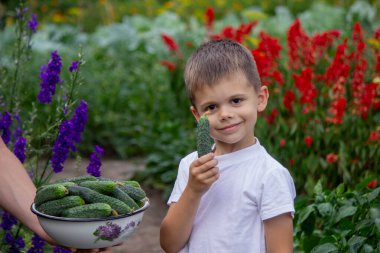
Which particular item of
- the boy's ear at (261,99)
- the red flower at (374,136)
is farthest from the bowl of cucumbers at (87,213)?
the red flower at (374,136)

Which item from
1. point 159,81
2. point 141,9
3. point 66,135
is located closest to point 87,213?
point 66,135

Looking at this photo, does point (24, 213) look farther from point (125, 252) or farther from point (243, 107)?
point (125, 252)

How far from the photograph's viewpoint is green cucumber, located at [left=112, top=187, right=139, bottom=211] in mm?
2323

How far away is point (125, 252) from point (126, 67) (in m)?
3.83

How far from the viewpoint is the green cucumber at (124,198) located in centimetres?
232

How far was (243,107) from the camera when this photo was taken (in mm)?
2266

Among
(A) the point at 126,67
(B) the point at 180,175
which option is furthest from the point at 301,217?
(A) the point at 126,67

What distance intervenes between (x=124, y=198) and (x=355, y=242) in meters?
0.93

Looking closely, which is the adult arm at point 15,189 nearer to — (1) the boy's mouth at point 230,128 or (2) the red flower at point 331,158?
(1) the boy's mouth at point 230,128

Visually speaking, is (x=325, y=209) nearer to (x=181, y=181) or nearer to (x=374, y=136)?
(x=181, y=181)

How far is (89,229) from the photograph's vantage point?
7.22 ft

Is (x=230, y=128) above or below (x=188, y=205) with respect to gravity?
above

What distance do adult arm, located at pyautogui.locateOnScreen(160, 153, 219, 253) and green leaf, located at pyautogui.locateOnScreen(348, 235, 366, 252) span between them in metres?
0.68

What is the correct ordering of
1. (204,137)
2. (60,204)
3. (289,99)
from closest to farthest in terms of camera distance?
(204,137), (60,204), (289,99)
